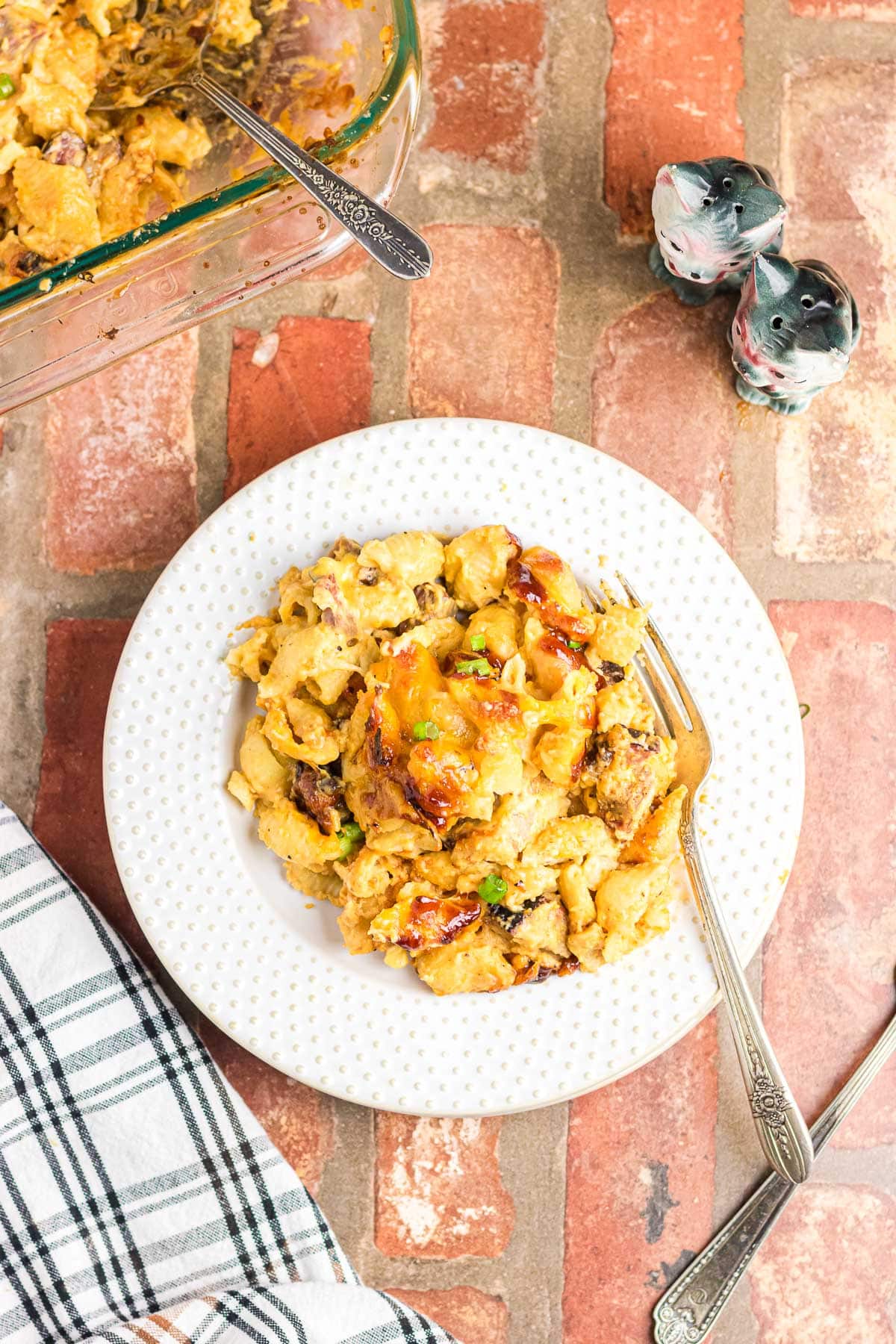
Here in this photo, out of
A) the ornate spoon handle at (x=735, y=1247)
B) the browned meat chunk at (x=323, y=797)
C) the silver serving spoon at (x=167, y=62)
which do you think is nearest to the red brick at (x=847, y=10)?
the silver serving spoon at (x=167, y=62)

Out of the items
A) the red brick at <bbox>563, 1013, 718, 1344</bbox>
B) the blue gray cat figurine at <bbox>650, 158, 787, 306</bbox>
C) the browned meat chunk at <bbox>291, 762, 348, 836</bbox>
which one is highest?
the blue gray cat figurine at <bbox>650, 158, 787, 306</bbox>

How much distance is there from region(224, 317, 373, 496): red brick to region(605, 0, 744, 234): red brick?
1.45 feet

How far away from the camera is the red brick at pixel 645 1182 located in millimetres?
1595

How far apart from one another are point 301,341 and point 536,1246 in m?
1.32

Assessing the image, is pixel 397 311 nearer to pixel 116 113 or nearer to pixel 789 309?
pixel 116 113

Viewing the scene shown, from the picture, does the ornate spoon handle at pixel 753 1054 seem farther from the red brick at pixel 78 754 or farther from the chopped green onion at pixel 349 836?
the red brick at pixel 78 754

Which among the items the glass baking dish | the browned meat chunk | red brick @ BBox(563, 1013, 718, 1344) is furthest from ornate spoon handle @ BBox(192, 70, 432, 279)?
red brick @ BBox(563, 1013, 718, 1344)

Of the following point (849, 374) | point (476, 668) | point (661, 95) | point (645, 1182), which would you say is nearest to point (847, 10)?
point (661, 95)

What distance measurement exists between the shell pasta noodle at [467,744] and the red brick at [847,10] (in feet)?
3.12

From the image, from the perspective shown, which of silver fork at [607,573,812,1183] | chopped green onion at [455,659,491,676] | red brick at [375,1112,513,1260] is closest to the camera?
chopped green onion at [455,659,491,676]

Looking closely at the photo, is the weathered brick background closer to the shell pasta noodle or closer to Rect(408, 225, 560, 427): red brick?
Rect(408, 225, 560, 427): red brick

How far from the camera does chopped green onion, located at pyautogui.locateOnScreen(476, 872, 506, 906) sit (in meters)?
1.34

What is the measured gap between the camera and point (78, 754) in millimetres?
1610

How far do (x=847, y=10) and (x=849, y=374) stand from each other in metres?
0.54
